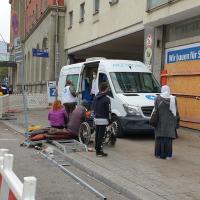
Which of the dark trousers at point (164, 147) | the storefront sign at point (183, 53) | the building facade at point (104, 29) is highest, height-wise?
the building facade at point (104, 29)

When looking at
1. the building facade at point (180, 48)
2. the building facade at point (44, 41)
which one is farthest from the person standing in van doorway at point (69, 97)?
the building facade at point (44, 41)

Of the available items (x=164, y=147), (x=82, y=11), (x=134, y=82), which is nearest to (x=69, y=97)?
(x=134, y=82)

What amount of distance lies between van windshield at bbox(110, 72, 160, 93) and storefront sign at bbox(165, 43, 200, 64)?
1984 mm

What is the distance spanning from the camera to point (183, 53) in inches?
660

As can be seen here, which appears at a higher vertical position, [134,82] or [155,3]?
[155,3]

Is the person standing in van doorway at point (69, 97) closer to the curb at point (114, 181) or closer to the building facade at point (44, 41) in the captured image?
the curb at point (114, 181)

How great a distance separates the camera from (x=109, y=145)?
11.9 metres

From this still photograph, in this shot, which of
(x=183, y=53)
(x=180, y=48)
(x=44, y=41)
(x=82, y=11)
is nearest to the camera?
(x=183, y=53)

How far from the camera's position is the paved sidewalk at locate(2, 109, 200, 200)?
23.1 feet

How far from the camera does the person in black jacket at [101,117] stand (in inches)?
404

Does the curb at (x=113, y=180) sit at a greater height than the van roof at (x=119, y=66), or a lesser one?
lesser

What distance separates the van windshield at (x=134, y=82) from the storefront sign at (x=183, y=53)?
1.98m

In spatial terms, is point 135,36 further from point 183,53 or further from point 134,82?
point 134,82

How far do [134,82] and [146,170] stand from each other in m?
Result: 6.14
